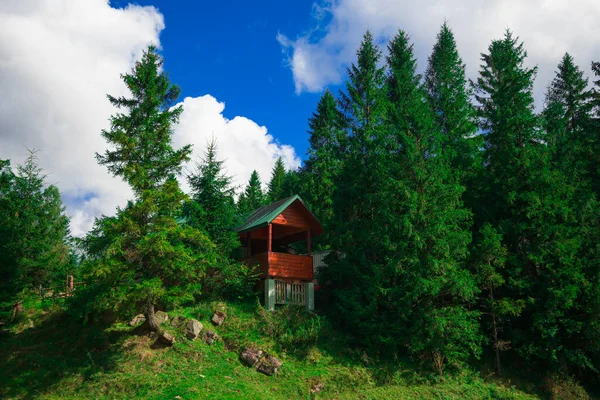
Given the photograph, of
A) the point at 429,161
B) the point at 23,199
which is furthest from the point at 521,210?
the point at 23,199

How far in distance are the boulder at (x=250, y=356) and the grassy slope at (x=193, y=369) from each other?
0.30 meters

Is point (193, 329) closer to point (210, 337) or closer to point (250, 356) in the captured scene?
point (210, 337)

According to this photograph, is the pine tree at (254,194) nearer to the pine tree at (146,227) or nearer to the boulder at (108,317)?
the pine tree at (146,227)

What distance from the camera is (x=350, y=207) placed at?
933 inches

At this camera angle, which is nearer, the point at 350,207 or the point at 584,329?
the point at 584,329

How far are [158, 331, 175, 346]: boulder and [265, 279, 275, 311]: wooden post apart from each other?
5.38m

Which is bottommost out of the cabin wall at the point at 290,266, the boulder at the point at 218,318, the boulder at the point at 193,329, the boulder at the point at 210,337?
the boulder at the point at 210,337

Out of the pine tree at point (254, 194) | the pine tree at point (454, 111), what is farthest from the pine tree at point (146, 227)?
the pine tree at point (254, 194)

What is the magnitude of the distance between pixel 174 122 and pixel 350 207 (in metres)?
10.3

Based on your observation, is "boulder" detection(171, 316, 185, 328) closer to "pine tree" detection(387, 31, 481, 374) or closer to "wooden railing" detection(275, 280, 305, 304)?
"wooden railing" detection(275, 280, 305, 304)

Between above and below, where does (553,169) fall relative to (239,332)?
above

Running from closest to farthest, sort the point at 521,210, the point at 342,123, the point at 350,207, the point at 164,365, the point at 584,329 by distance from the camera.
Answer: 1. the point at 164,365
2. the point at 584,329
3. the point at 521,210
4. the point at 350,207
5. the point at 342,123

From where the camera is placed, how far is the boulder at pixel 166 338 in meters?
17.0

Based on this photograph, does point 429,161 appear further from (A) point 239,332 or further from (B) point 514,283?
(A) point 239,332
